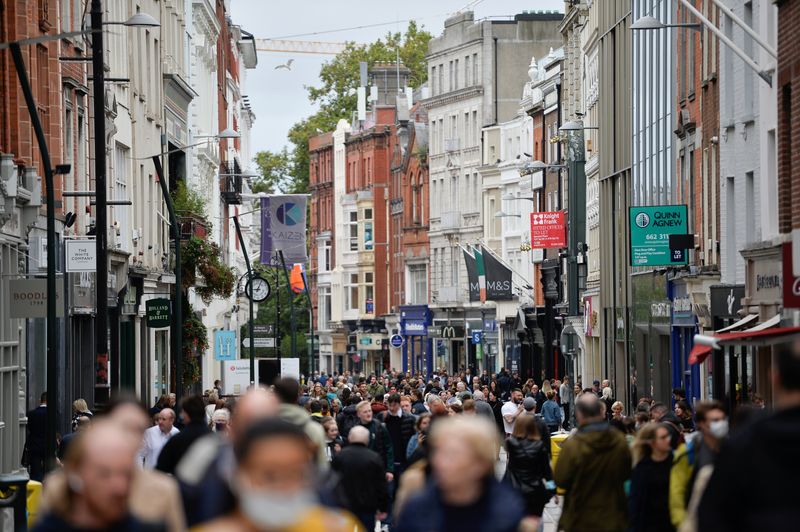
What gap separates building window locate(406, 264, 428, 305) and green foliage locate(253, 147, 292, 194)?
70.3ft

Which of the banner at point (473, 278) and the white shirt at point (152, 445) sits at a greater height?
the banner at point (473, 278)

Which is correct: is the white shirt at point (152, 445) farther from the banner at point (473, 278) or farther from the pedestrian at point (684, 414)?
the banner at point (473, 278)

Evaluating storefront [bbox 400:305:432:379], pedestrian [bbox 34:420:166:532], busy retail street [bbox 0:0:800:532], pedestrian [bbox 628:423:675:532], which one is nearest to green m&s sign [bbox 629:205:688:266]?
busy retail street [bbox 0:0:800:532]

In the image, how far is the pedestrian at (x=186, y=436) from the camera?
1396 centimetres

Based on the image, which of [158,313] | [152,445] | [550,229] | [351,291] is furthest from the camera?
[351,291]

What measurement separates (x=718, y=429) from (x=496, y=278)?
59546 millimetres

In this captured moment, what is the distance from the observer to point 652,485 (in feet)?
45.8

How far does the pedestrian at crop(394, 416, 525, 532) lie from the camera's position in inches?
309

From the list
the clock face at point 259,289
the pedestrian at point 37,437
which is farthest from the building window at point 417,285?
the pedestrian at point 37,437

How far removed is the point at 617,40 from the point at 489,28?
38.5m

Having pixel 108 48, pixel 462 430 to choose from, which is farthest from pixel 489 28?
pixel 462 430

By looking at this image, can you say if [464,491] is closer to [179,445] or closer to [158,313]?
[179,445]

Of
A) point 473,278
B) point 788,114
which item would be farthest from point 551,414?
point 473,278

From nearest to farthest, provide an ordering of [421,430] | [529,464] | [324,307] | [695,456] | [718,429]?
[718,429] → [695,456] → [529,464] → [421,430] → [324,307]
